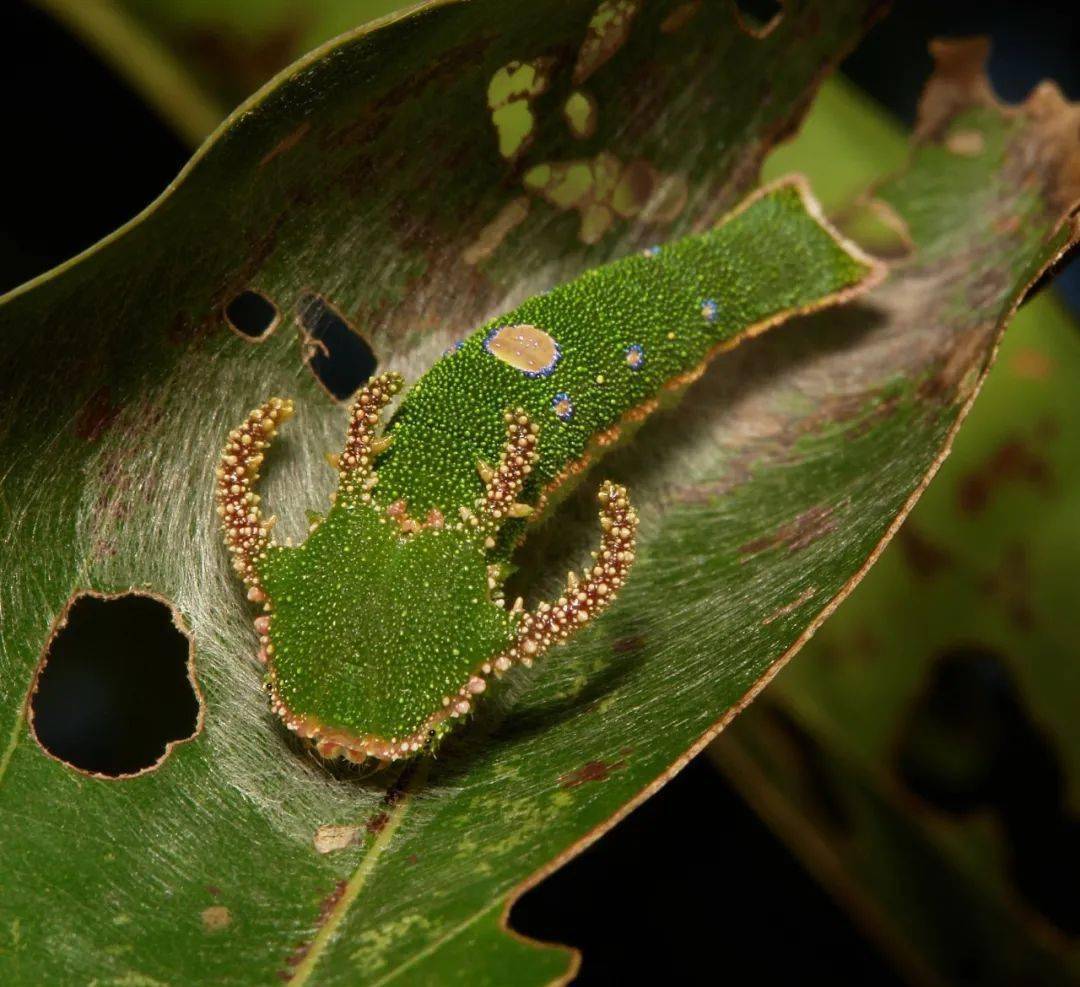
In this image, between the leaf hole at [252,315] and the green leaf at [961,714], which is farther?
the green leaf at [961,714]

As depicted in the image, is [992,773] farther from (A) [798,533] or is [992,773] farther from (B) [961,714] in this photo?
(A) [798,533]

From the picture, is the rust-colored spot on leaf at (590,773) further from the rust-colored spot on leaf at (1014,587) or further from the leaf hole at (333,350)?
the rust-colored spot on leaf at (1014,587)

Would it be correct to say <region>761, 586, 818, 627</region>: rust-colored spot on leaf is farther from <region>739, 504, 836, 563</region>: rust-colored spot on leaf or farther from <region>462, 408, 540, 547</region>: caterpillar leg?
<region>462, 408, 540, 547</region>: caterpillar leg

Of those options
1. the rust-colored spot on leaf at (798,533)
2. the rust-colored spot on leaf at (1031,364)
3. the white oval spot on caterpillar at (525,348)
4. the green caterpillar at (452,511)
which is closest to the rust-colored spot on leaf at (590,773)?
the green caterpillar at (452,511)

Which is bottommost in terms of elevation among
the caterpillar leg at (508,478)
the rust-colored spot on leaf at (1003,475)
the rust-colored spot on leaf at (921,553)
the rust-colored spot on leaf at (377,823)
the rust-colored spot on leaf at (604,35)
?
the rust-colored spot on leaf at (377,823)

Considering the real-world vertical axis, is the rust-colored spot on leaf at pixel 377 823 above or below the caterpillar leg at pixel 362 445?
below

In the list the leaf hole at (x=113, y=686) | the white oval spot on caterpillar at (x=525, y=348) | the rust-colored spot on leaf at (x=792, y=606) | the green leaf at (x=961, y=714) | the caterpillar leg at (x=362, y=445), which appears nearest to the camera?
the rust-colored spot on leaf at (x=792, y=606)

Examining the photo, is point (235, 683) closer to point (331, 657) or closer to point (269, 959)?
point (331, 657)
